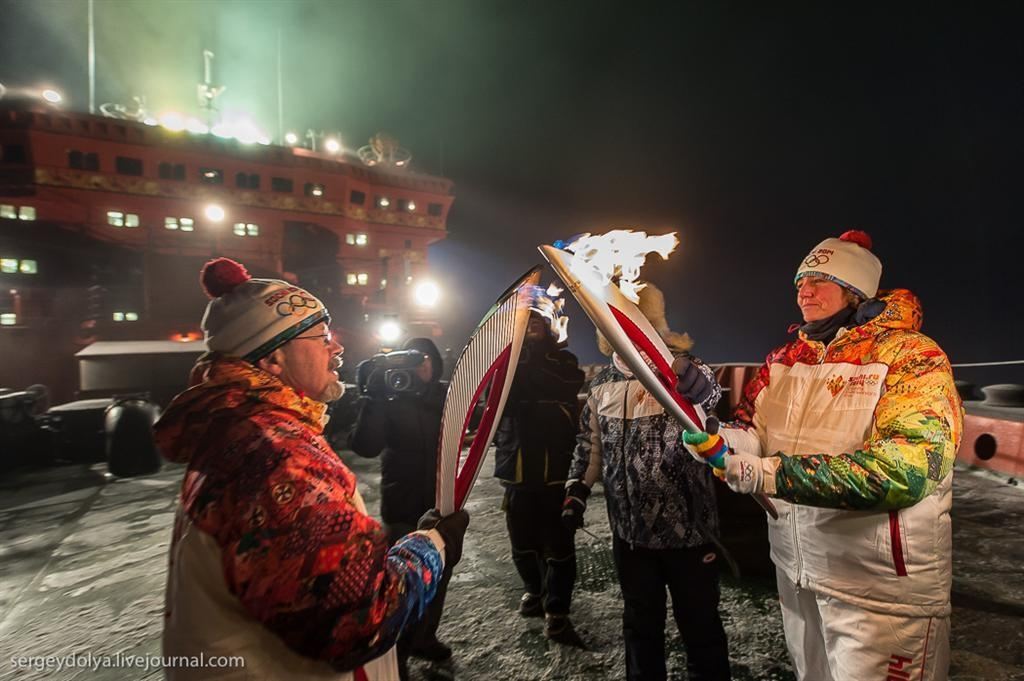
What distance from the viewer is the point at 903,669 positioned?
2.00 metres

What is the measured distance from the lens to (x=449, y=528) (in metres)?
1.96

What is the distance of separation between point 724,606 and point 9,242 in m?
36.0

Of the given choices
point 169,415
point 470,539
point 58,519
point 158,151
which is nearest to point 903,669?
point 169,415

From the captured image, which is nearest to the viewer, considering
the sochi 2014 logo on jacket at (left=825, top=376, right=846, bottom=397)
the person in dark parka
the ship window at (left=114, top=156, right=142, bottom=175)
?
the sochi 2014 logo on jacket at (left=825, top=376, right=846, bottom=397)

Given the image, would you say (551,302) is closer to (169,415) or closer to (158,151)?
(169,415)

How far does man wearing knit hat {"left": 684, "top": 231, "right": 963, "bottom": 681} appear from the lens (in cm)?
187

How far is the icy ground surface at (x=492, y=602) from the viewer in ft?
11.5

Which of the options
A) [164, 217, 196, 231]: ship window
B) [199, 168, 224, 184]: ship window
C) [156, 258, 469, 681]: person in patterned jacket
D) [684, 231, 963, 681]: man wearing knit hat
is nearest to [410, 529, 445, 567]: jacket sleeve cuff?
[156, 258, 469, 681]: person in patterned jacket

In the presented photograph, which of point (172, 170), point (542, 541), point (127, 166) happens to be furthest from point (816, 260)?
point (127, 166)

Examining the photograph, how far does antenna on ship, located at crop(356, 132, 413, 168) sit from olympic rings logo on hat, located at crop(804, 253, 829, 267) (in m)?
41.0

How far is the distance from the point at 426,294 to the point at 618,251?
114 ft

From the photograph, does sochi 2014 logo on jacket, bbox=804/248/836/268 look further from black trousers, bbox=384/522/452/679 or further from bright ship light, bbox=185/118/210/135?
bright ship light, bbox=185/118/210/135

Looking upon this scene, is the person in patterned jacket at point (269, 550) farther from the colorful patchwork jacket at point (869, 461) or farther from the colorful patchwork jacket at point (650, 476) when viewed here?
the colorful patchwork jacket at point (650, 476)

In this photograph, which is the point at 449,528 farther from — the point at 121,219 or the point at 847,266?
the point at 121,219
